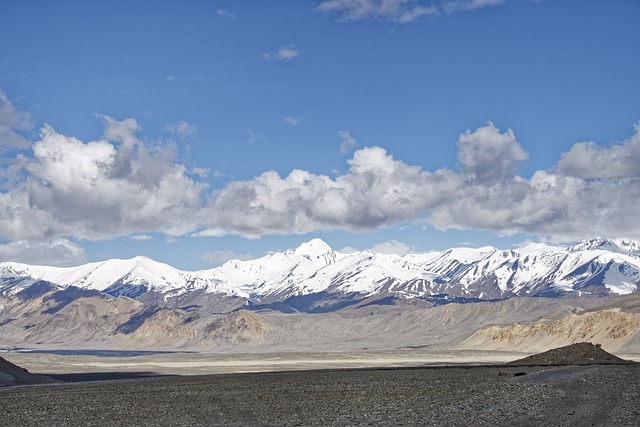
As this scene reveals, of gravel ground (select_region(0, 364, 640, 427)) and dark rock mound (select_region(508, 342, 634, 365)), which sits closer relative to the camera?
gravel ground (select_region(0, 364, 640, 427))

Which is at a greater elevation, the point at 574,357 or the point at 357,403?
the point at 574,357

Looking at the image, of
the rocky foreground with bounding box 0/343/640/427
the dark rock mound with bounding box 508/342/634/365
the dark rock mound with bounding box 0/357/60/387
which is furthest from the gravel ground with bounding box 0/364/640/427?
the dark rock mound with bounding box 508/342/634/365

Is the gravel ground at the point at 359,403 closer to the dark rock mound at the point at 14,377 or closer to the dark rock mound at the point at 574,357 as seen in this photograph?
the dark rock mound at the point at 14,377

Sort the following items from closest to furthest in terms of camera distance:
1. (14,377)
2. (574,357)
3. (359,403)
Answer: (359,403)
(14,377)
(574,357)

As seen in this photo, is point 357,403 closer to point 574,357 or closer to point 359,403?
point 359,403

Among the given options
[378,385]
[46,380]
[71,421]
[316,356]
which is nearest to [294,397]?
[378,385]

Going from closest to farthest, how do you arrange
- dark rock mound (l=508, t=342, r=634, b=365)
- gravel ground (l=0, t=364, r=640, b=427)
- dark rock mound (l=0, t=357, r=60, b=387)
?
gravel ground (l=0, t=364, r=640, b=427) < dark rock mound (l=0, t=357, r=60, b=387) < dark rock mound (l=508, t=342, r=634, b=365)

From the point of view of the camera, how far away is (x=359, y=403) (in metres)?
42.3

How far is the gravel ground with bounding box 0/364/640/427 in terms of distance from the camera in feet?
114

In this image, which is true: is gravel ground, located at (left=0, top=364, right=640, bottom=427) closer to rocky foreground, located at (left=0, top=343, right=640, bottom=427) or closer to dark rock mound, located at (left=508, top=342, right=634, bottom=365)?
rocky foreground, located at (left=0, top=343, right=640, bottom=427)

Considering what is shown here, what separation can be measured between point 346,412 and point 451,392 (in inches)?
367

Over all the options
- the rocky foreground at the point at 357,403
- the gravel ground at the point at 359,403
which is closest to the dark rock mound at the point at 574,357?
the rocky foreground at the point at 357,403

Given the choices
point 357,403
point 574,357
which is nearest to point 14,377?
point 357,403

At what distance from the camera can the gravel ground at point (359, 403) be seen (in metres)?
34.9
